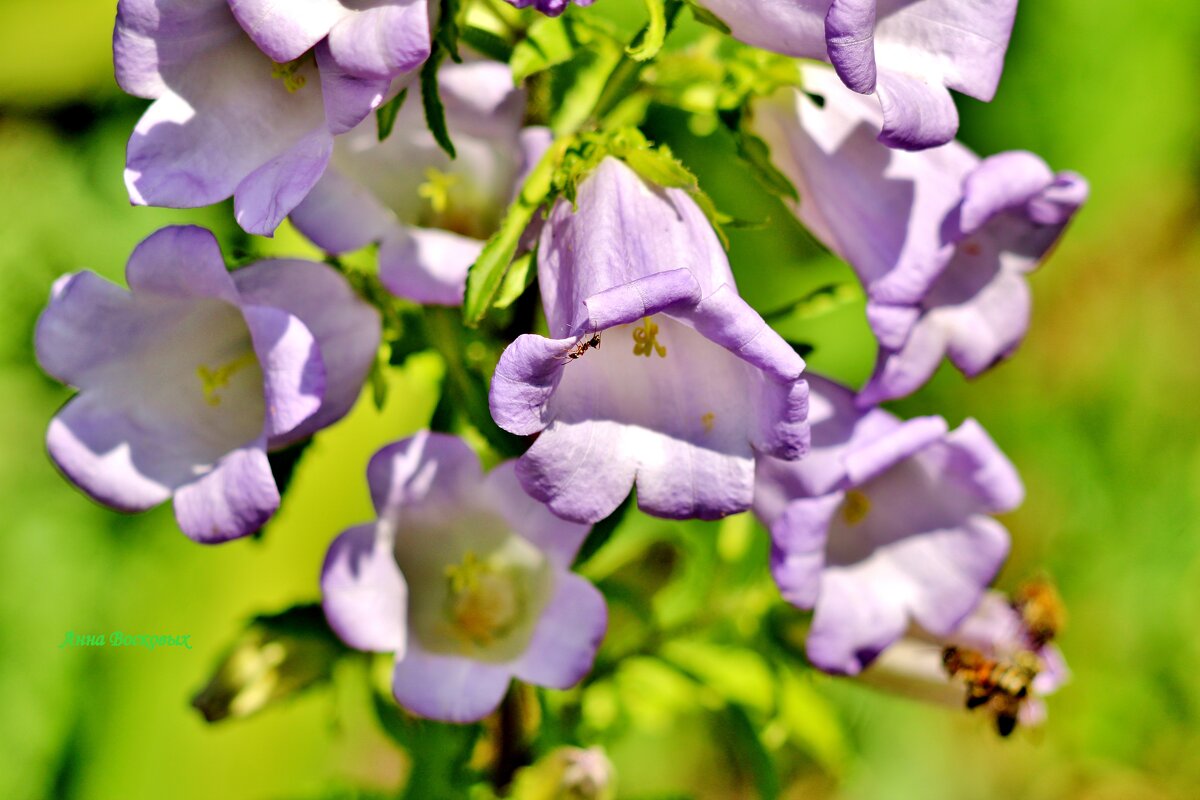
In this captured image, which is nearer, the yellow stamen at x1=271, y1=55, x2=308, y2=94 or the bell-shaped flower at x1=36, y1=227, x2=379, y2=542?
the bell-shaped flower at x1=36, y1=227, x2=379, y2=542

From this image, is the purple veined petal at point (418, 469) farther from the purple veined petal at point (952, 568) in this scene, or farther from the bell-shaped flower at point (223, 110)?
the purple veined petal at point (952, 568)

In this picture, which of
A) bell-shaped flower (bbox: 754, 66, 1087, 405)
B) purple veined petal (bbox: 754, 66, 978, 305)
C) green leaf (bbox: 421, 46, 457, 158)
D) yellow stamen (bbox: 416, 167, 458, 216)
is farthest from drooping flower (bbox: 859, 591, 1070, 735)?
green leaf (bbox: 421, 46, 457, 158)

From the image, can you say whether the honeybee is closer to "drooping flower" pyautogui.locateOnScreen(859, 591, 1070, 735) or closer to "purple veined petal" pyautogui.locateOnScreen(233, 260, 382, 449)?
"drooping flower" pyautogui.locateOnScreen(859, 591, 1070, 735)

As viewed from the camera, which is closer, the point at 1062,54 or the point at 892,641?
the point at 892,641

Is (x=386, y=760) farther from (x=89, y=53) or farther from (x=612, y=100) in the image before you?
(x=612, y=100)

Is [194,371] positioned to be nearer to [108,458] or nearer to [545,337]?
[108,458]

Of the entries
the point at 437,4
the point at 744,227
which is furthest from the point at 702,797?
the point at 437,4
